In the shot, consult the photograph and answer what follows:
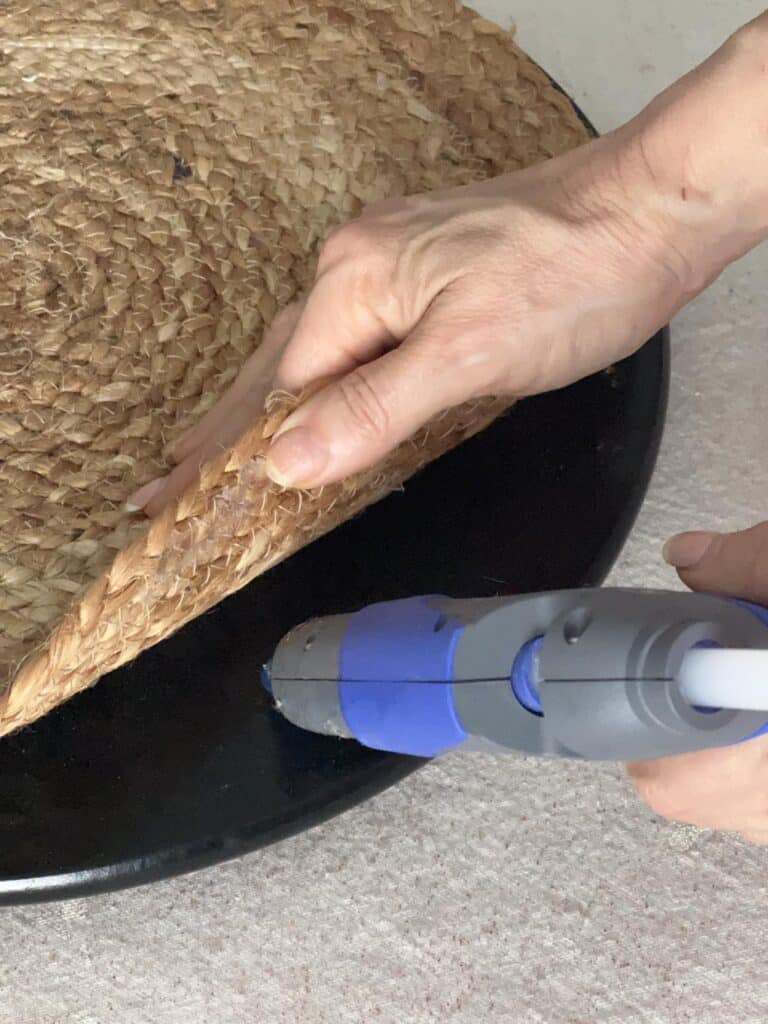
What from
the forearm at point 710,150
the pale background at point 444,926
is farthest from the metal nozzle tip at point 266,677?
the forearm at point 710,150

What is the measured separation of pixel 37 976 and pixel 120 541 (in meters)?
0.22

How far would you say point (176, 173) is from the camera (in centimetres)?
65

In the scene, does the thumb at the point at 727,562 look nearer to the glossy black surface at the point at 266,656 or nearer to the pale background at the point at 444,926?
the glossy black surface at the point at 266,656

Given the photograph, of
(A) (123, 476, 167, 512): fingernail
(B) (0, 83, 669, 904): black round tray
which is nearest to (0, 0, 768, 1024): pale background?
(B) (0, 83, 669, 904): black round tray

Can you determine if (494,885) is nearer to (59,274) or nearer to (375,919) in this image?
(375,919)

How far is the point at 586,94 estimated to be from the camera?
814 millimetres

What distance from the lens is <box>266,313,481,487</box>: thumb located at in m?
0.43

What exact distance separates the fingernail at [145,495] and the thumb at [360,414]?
15 cm

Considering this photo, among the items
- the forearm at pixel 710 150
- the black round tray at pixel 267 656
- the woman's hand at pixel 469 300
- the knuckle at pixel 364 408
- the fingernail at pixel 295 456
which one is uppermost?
the forearm at pixel 710 150

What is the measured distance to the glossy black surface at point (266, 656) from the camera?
0.52m

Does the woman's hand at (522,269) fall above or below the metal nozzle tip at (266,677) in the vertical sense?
above

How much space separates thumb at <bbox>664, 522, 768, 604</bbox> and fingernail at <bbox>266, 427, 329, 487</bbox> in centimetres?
14

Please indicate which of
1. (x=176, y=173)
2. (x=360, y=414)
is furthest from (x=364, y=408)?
(x=176, y=173)

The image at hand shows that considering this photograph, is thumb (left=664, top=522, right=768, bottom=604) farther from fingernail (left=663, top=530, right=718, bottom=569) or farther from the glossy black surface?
the glossy black surface
